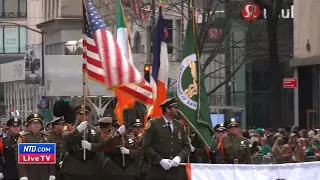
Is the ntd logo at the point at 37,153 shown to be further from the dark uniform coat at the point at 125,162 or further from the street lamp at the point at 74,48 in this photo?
the street lamp at the point at 74,48

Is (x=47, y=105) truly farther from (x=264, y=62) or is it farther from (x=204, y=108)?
(x=204, y=108)

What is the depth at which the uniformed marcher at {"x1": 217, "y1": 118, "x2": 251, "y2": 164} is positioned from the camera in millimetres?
16219

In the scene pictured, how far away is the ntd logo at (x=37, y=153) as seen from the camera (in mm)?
16062

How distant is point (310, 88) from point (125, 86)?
23616mm

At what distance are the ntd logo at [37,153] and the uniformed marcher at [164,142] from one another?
2.40 m

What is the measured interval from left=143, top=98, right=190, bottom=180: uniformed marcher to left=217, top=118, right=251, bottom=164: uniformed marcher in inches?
72.2

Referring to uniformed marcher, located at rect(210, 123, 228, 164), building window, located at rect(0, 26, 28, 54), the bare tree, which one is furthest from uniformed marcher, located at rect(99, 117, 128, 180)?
building window, located at rect(0, 26, 28, 54)

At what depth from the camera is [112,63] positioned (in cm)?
1594

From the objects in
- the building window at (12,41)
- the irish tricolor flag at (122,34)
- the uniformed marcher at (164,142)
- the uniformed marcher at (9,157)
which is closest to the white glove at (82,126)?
the uniformed marcher at (164,142)

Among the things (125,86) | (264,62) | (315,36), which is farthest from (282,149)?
(264,62)

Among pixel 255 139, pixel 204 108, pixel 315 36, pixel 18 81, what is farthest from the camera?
pixel 18 81

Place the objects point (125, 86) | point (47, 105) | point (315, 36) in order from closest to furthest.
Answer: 1. point (125, 86)
2. point (315, 36)
3. point (47, 105)

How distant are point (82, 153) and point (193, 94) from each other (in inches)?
90.0

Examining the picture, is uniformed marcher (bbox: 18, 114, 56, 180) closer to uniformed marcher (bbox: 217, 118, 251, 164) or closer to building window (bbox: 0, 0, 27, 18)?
uniformed marcher (bbox: 217, 118, 251, 164)
